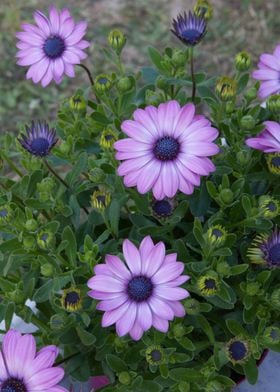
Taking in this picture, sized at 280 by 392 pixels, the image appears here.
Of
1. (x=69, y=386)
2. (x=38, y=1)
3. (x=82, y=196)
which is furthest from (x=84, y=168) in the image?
(x=38, y=1)

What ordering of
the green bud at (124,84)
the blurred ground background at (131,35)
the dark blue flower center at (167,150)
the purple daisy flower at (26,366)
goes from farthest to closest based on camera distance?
1. the blurred ground background at (131,35)
2. the green bud at (124,84)
3. the dark blue flower center at (167,150)
4. the purple daisy flower at (26,366)

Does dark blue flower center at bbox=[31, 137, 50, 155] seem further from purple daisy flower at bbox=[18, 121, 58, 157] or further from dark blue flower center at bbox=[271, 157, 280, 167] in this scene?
dark blue flower center at bbox=[271, 157, 280, 167]

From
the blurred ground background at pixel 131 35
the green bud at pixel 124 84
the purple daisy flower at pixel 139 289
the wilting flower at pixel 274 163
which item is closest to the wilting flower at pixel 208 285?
the purple daisy flower at pixel 139 289

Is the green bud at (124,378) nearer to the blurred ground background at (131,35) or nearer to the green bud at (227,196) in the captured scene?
the green bud at (227,196)

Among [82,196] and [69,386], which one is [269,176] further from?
[69,386]

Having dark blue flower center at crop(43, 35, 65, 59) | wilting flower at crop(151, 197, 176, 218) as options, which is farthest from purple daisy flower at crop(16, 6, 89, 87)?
wilting flower at crop(151, 197, 176, 218)

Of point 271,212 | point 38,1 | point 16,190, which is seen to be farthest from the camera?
point 38,1
